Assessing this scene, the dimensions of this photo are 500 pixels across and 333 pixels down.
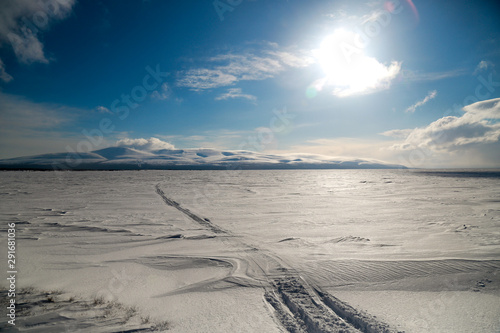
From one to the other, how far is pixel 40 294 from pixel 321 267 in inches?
182

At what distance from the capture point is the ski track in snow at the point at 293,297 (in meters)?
2.85

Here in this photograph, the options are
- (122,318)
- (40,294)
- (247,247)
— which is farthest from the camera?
(247,247)

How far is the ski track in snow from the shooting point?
2848 millimetres

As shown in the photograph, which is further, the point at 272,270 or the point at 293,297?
the point at 272,270

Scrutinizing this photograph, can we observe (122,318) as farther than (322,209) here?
No

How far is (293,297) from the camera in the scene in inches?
136

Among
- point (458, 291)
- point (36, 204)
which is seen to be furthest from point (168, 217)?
point (458, 291)

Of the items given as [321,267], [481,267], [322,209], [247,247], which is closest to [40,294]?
[247,247]

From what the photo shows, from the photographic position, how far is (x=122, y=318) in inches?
117

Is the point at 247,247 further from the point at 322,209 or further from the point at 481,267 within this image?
the point at 322,209

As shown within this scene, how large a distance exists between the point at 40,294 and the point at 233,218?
19.7ft

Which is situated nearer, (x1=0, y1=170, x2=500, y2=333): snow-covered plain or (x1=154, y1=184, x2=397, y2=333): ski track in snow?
(x1=154, y1=184, x2=397, y2=333): ski track in snow

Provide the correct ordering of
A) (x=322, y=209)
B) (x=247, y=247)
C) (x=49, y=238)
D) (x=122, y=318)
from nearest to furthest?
(x=122, y=318) → (x=247, y=247) → (x=49, y=238) → (x=322, y=209)

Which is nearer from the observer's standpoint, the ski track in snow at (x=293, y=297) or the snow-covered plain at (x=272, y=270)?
the ski track in snow at (x=293, y=297)
